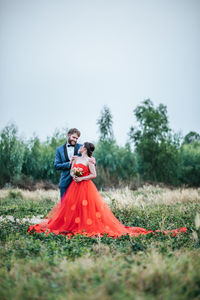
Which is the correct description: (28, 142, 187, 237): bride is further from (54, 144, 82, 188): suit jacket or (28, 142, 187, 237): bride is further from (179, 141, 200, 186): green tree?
(179, 141, 200, 186): green tree

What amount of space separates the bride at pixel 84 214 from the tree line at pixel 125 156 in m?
12.4

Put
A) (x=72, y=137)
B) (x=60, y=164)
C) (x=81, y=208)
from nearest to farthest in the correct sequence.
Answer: (x=81, y=208) < (x=72, y=137) < (x=60, y=164)

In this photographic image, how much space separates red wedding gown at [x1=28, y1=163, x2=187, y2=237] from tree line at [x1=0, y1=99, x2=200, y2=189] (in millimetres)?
12429

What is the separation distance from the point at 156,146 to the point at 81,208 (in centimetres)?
1543

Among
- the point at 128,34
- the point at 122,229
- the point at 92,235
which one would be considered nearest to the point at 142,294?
the point at 92,235

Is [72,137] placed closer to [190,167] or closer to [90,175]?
[90,175]

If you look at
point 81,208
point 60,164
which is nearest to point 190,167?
point 60,164

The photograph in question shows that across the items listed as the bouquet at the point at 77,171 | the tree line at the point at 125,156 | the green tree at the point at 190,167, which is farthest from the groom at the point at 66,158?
the green tree at the point at 190,167

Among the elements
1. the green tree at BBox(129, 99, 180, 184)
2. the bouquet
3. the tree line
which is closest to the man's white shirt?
the bouquet

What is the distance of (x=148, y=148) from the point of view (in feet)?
64.5

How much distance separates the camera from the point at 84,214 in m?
5.12

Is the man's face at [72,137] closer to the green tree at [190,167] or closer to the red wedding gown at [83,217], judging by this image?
the red wedding gown at [83,217]

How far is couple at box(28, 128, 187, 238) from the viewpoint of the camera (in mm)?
4938

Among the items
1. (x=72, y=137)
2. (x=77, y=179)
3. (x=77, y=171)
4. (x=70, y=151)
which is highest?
(x=72, y=137)
